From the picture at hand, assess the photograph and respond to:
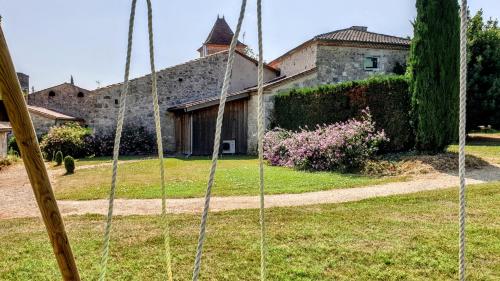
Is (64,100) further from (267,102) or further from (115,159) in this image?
(115,159)

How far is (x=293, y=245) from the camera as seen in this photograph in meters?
4.37

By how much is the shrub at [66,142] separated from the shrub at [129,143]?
50 centimetres

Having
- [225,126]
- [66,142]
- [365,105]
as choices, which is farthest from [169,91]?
[365,105]

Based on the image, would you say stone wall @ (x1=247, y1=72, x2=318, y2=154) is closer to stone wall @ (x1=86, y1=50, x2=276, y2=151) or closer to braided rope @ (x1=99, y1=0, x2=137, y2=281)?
stone wall @ (x1=86, y1=50, x2=276, y2=151)

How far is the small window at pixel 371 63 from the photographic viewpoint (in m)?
20.7

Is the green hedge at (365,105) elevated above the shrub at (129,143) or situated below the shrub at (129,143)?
above

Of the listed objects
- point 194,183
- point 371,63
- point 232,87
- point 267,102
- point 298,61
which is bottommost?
point 194,183

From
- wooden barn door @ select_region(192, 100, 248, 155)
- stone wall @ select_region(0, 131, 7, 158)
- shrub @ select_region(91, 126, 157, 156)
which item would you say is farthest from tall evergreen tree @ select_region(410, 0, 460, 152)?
stone wall @ select_region(0, 131, 7, 158)

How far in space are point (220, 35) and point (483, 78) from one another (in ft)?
86.0

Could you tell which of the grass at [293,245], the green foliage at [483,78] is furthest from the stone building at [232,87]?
the grass at [293,245]

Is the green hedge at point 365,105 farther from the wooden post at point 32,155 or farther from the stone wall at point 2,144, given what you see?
the wooden post at point 32,155

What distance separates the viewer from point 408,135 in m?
12.4

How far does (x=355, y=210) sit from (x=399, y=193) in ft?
6.17

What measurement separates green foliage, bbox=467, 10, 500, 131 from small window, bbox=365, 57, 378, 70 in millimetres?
4196
